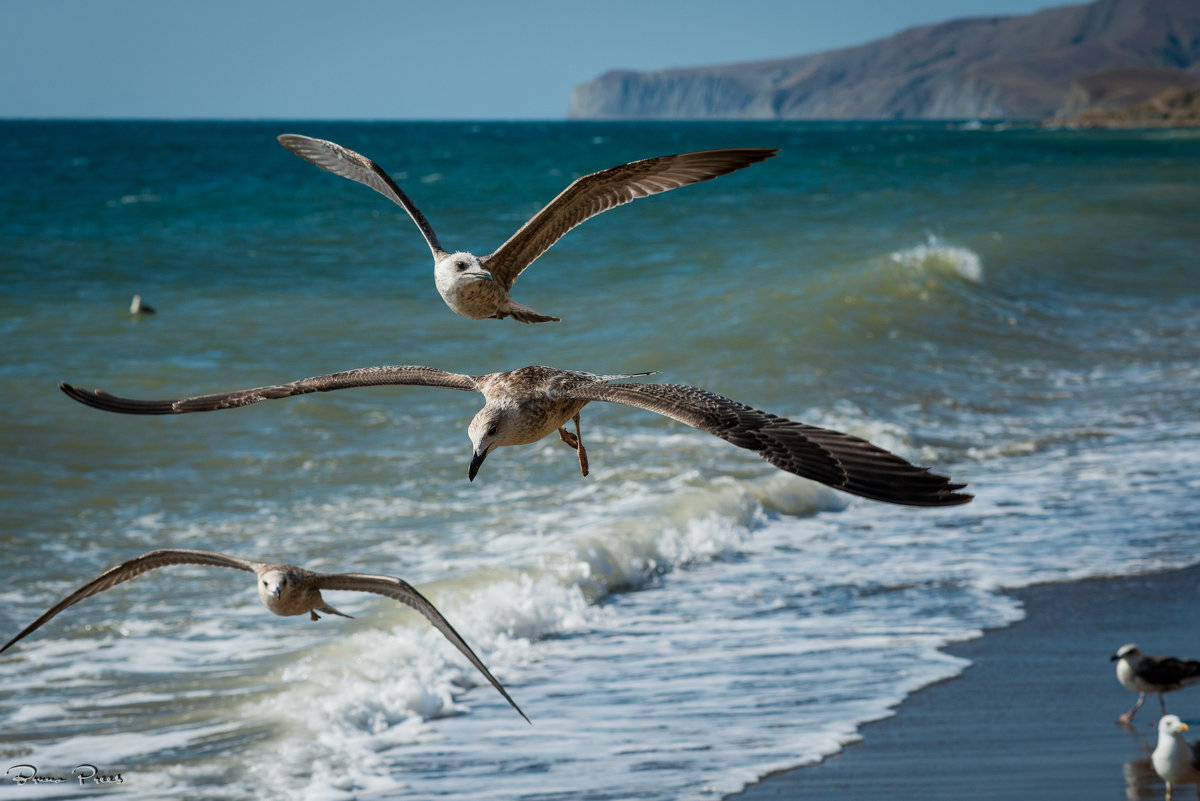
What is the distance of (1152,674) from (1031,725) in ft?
2.59

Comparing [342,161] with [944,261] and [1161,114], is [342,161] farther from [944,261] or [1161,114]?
[1161,114]

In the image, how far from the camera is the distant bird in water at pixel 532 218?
351 cm

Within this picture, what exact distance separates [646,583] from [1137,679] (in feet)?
12.9

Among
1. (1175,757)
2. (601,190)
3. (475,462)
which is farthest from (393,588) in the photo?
(1175,757)

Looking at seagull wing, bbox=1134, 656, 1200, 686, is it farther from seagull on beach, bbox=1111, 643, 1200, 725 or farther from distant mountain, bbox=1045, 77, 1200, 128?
distant mountain, bbox=1045, 77, 1200, 128

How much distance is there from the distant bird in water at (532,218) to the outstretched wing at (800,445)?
0.42 m

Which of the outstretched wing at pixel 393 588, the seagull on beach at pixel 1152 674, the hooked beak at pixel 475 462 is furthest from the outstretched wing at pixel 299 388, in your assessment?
the seagull on beach at pixel 1152 674

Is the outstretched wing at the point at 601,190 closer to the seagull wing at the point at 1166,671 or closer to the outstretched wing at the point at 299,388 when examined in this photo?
the outstretched wing at the point at 299,388

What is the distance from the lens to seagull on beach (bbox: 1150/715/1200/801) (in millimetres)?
6254
